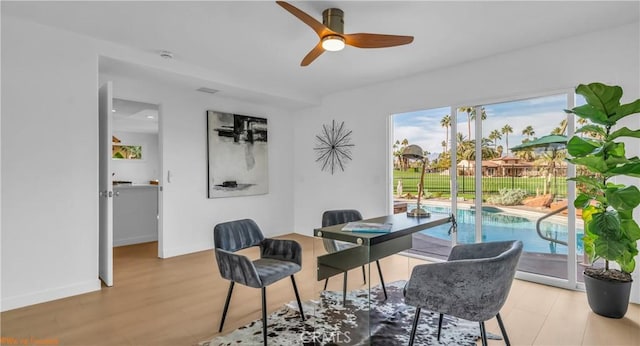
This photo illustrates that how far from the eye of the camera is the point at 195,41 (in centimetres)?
326

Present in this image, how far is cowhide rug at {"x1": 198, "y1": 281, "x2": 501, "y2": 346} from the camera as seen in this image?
7.16 feet

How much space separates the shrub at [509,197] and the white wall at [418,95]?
1066mm

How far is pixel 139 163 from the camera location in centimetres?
852

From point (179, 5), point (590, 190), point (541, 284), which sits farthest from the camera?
point (541, 284)

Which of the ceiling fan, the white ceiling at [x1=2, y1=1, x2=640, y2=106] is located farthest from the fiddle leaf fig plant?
the ceiling fan

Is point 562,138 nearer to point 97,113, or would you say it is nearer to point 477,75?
point 477,75

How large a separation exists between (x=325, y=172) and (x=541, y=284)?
336 cm

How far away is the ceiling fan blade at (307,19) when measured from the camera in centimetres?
208

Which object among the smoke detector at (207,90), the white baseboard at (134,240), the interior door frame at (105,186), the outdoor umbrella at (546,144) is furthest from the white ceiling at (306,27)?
the white baseboard at (134,240)

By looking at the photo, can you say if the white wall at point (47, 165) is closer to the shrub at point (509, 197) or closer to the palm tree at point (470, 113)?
the palm tree at point (470, 113)

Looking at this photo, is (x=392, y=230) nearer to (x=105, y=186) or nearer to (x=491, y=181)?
(x=491, y=181)

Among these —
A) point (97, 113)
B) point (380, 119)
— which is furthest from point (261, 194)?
point (97, 113)

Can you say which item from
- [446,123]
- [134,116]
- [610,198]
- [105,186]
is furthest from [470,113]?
[134,116]

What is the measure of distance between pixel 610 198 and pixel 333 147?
363 centimetres
